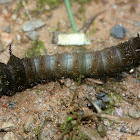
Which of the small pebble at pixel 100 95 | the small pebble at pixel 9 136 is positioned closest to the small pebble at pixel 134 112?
the small pebble at pixel 100 95

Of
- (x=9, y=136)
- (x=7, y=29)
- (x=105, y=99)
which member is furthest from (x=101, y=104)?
(x=7, y=29)

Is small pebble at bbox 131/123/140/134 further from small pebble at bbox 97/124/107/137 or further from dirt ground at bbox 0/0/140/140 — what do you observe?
small pebble at bbox 97/124/107/137

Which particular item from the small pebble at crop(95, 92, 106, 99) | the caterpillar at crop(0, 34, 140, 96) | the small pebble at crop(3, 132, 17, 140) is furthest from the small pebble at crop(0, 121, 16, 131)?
the small pebble at crop(95, 92, 106, 99)

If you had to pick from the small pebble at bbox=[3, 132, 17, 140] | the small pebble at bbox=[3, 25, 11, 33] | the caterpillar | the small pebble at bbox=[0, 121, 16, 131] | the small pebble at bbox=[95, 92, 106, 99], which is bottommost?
the small pebble at bbox=[3, 132, 17, 140]

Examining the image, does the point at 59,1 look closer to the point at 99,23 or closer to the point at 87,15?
the point at 87,15

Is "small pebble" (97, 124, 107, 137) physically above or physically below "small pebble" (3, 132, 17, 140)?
below

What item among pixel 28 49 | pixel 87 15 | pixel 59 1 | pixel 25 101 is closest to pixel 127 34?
pixel 87 15
